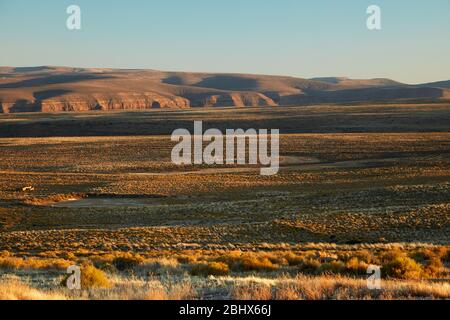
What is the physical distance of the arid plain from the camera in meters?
11.5

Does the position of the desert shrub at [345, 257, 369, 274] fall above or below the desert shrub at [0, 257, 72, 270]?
above

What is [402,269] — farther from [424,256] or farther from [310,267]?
[424,256]

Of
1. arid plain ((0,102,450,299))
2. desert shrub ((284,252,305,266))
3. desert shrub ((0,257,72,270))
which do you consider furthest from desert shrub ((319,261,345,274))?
desert shrub ((0,257,72,270))

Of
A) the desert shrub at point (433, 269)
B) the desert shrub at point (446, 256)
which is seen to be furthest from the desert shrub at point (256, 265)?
the desert shrub at point (446, 256)

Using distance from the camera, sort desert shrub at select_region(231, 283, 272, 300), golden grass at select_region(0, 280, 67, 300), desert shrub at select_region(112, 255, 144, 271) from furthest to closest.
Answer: desert shrub at select_region(112, 255, 144, 271)
desert shrub at select_region(231, 283, 272, 300)
golden grass at select_region(0, 280, 67, 300)

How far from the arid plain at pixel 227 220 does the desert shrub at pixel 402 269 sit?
3 centimetres

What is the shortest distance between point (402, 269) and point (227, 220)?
1755cm

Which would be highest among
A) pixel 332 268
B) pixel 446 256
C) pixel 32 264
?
pixel 332 268

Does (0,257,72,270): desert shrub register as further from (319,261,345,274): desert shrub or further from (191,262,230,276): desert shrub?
(319,261,345,274): desert shrub

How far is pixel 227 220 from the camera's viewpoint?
30.2 m

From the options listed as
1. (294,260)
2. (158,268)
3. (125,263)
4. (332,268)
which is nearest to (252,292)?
(332,268)

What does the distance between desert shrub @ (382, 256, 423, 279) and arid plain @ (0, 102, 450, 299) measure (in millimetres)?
26
